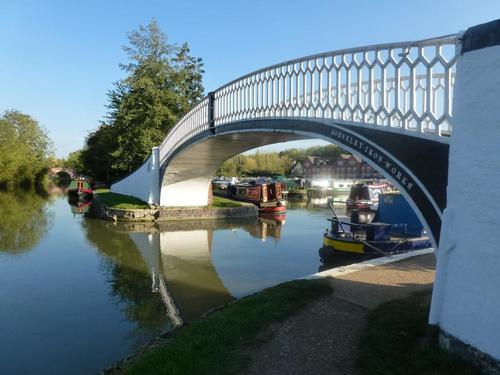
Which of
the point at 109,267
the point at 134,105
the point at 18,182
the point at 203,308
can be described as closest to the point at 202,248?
the point at 109,267

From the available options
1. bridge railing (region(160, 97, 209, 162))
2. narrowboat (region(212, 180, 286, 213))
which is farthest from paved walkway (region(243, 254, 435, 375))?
narrowboat (region(212, 180, 286, 213))

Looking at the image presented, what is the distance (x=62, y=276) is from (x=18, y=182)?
167ft

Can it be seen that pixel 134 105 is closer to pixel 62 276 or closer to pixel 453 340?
pixel 62 276

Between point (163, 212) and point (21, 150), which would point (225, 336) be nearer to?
point (163, 212)

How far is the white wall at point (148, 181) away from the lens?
2589 centimetres

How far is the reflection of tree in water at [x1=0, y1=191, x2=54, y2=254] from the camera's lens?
17172mm

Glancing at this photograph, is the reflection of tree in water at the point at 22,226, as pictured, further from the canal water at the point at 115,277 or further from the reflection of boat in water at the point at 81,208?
the reflection of boat in water at the point at 81,208

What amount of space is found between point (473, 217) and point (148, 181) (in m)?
23.5

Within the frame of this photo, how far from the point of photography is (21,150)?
54625mm

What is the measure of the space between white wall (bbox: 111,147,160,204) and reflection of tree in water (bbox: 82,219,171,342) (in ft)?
17.4

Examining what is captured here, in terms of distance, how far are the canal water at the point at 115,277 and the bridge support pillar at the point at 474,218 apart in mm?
5391

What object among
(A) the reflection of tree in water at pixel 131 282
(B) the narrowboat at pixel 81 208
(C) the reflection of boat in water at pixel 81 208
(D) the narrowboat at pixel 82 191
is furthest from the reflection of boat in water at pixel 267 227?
(D) the narrowboat at pixel 82 191

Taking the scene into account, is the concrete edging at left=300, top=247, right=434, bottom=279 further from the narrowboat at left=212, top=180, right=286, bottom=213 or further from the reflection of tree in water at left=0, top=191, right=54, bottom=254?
the narrowboat at left=212, top=180, right=286, bottom=213

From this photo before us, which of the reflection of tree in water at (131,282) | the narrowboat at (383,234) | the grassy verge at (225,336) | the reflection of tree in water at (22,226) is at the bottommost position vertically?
the reflection of tree in water at (131,282)
